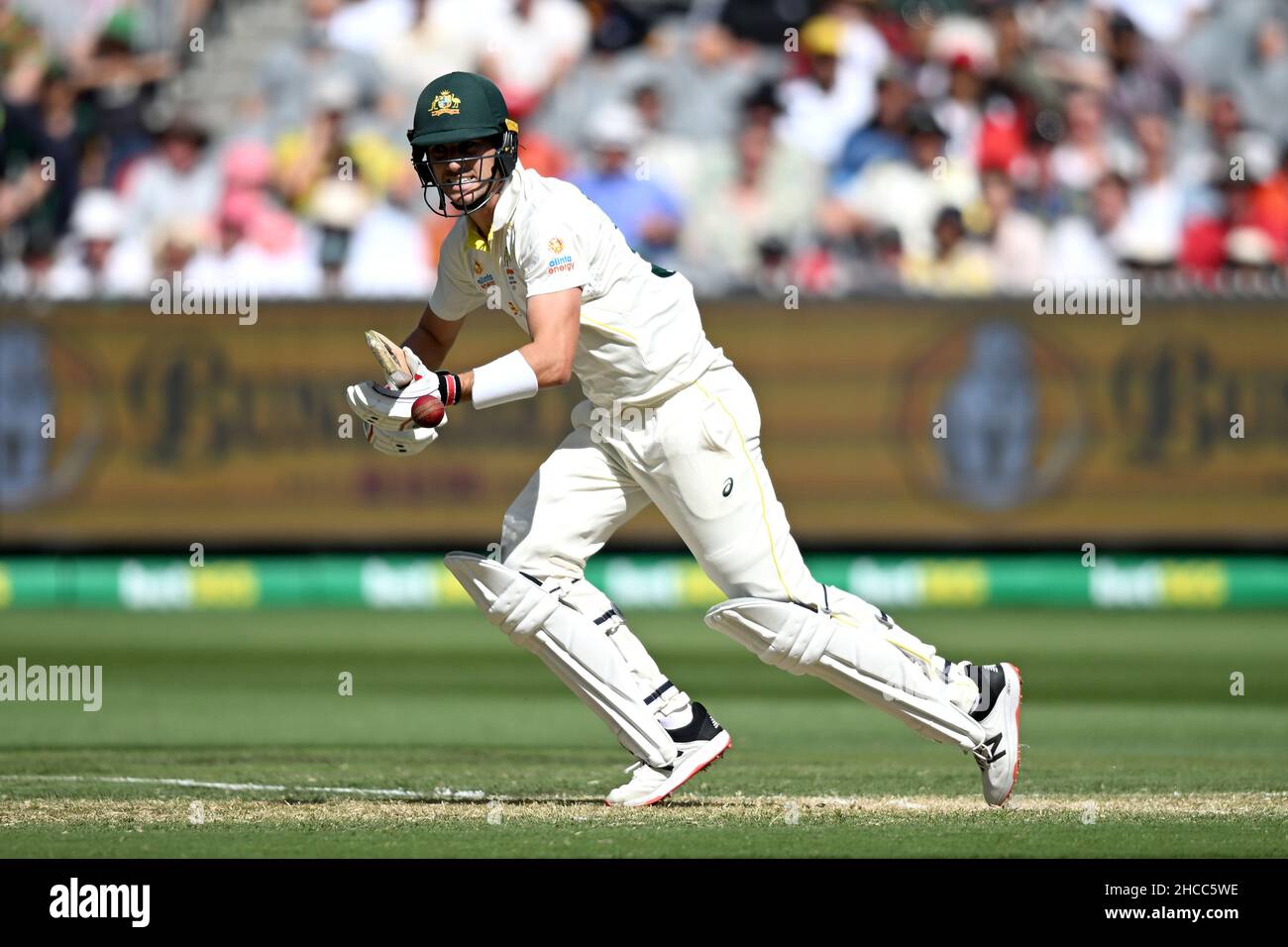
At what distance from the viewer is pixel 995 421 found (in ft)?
37.4

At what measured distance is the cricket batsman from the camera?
17.8ft

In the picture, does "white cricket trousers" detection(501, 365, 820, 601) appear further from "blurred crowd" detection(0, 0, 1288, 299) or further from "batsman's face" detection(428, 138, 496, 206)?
"blurred crowd" detection(0, 0, 1288, 299)

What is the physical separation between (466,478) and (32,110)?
437 centimetres

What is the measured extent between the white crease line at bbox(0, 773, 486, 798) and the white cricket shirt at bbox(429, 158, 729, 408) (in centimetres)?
125

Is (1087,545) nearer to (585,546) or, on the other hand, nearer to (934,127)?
(934,127)

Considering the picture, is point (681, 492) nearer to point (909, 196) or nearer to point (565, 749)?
point (565, 749)

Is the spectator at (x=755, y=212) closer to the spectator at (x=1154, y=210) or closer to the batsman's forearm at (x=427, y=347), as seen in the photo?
the spectator at (x=1154, y=210)

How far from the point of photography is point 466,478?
11.3 m

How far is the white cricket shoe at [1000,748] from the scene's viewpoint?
569 centimetres

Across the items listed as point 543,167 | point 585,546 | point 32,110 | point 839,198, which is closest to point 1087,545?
point 839,198

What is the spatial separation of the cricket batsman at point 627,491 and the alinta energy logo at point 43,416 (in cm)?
589

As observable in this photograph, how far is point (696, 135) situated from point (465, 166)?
26.5 ft
